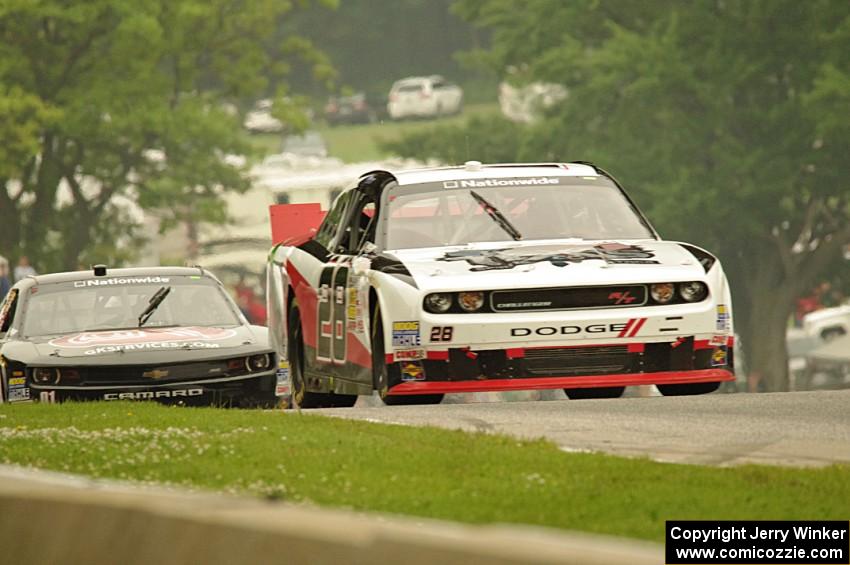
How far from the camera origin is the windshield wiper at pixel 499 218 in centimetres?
1384

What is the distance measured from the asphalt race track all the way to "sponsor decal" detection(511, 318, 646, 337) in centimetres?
43

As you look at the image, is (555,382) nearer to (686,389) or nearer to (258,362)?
(686,389)

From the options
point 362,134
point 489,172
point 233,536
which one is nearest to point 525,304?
point 489,172

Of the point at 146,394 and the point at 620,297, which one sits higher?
the point at 620,297

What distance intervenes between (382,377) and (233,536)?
26.9 feet

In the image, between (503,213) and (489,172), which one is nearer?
(503,213)

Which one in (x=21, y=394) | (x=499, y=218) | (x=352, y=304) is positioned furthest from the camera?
(x=21, y=394)

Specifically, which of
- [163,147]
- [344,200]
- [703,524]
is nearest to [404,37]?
[163,147]

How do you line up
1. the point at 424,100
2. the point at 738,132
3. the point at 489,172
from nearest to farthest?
the point at 489,172, the point at 738,132, the point at 424,100

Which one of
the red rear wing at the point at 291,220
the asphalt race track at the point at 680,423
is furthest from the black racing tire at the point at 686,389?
the red rear wing at the point at 291,220

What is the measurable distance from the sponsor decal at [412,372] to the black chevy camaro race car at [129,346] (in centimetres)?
273

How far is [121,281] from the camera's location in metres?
16.7

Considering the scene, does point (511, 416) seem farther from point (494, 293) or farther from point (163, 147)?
point (163, 147)

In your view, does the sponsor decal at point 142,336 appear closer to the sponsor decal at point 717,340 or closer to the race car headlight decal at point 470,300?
the race car headlight decal at point 470,300
